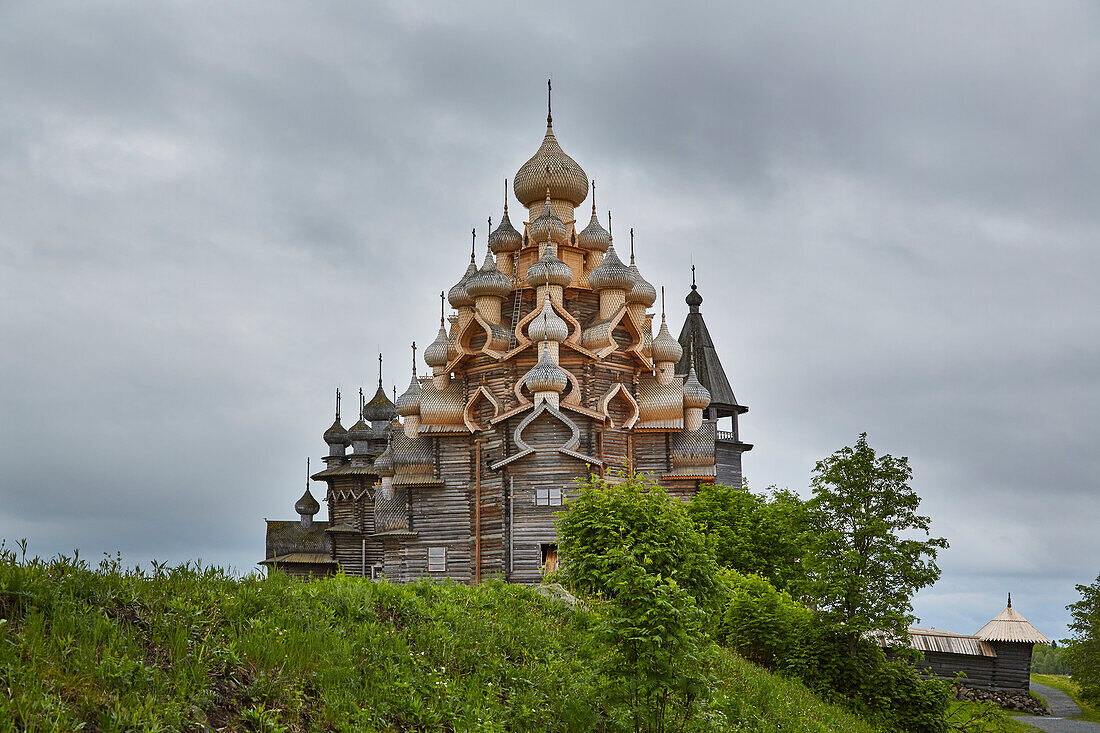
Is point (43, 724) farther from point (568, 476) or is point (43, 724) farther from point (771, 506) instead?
point (771, 506)

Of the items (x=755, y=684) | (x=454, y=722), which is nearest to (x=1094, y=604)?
(x=755, y=684)

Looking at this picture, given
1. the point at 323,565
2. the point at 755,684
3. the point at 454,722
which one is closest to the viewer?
the point at 454,722

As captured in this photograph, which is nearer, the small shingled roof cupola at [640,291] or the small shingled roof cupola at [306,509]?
the small shingled roof cupola at [640,291]

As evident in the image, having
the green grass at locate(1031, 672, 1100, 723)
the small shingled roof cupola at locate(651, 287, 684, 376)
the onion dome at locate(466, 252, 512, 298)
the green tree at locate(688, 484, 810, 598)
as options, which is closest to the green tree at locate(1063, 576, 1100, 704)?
the green grass at locate(1031, 672, 1100, 723)

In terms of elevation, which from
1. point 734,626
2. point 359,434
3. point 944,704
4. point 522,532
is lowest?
point 944,704

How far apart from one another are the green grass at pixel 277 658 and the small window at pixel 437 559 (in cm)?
2196

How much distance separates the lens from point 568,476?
31891 mm

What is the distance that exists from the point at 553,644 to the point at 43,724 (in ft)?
23.7

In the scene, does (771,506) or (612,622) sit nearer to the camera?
(612,622)

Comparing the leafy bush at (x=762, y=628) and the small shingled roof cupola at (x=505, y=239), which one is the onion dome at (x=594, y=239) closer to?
the small shingled roof cupola at (x=505, y=239)

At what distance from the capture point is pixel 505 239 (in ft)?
129

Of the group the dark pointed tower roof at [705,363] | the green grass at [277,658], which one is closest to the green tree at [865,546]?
the green grass at [277,658]

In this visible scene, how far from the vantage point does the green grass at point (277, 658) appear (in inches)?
308

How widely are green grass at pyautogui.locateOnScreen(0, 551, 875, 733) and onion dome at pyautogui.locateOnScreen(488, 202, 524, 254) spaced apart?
86.4 ft
